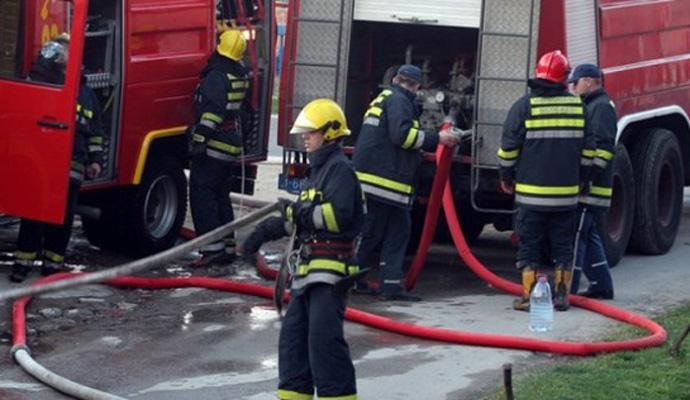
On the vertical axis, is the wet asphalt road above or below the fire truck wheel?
below

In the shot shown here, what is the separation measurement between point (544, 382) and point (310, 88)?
13.6 ft

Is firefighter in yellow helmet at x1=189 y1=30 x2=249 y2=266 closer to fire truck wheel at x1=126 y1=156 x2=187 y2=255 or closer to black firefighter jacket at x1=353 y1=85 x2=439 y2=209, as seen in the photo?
fire truck wheel at x1=126 y1=156 x2=187 y2=255

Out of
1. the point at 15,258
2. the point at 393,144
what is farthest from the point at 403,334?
the point at 15,258

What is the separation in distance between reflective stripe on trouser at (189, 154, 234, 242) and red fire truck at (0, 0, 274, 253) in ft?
1.31

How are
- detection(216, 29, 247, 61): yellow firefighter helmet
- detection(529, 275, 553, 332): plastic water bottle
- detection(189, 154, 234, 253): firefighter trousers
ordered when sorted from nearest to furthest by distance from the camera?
1. detection(529, 275, 553, 332): plastic water bottle
2. detection(216, 29, 247, 61): yellow firefighter helmet
3. detection(189, 154, 234, 253): firefighter trousers

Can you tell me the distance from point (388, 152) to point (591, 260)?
1.56 metres

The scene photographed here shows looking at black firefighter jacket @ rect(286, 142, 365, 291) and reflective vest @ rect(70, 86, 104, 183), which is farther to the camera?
reflective vest @ rect(70, 86, 104, 183)

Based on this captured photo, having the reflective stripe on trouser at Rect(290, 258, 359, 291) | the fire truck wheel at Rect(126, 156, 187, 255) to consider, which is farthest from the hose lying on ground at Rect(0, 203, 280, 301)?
the fire truck wheel at Rect(126, 156, 187, 255)

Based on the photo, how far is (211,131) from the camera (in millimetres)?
11258

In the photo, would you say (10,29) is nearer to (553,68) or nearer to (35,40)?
(35,40)

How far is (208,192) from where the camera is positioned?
1156 centimetres

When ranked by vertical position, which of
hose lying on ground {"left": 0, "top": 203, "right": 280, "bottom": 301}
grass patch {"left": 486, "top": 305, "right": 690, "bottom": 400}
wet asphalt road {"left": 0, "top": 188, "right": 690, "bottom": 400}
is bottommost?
wet asphalt road {"left": 0, "top": 188, "right": 690, "bottom": 400}

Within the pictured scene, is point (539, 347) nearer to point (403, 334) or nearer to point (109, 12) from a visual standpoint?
point (403, 334)

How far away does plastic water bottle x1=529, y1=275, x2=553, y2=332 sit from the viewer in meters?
9.32
